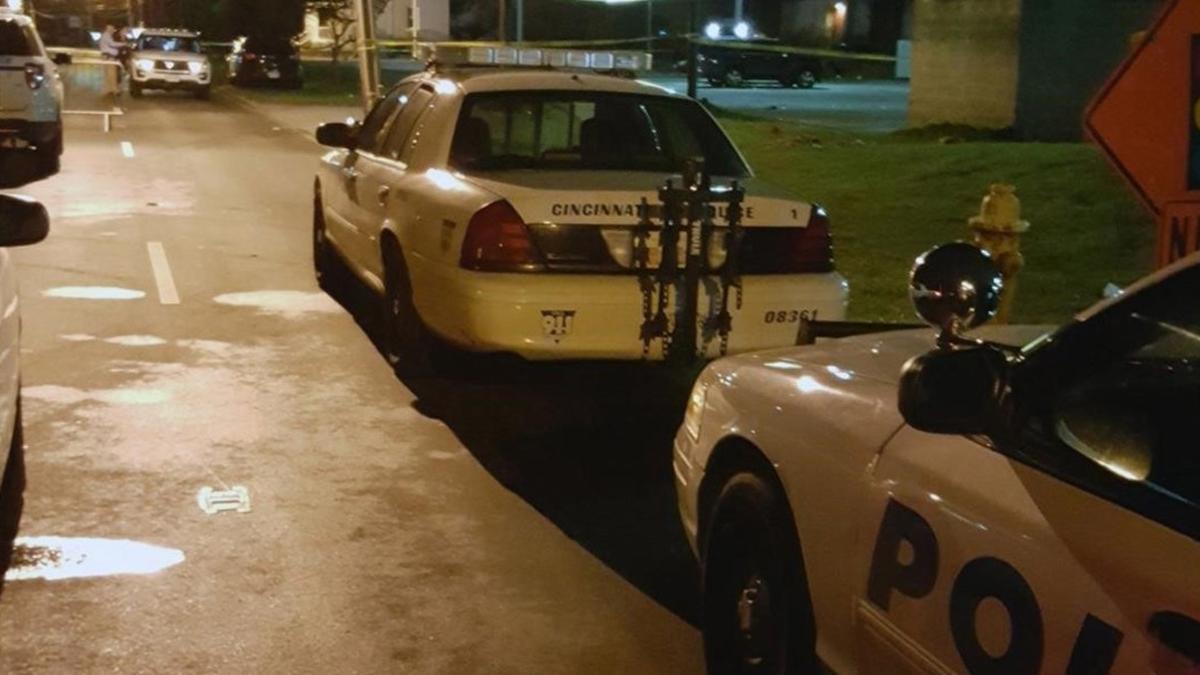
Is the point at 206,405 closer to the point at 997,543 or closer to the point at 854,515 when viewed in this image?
the point at 854,515

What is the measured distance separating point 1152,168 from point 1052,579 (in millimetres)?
3133

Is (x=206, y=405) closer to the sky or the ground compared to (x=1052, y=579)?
closer to the ground

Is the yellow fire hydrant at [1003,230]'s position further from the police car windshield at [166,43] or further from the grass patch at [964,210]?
the police car windshield at [166,43]

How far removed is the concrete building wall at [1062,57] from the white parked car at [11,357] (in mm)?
16473

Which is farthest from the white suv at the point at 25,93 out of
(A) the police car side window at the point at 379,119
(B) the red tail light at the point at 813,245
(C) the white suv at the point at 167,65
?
(C) the white suv at the point at 167,65

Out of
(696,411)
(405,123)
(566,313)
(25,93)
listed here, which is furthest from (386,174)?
(25,93)

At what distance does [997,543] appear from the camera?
3.03 meters

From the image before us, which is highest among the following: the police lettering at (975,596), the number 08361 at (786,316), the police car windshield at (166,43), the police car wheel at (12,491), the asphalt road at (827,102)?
the police lettering at (975,596)

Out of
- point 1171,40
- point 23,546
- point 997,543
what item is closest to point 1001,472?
point 997,543

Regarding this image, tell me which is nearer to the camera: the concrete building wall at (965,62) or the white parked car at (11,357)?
the white parked car at (11,357)

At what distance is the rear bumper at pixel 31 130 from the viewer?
18188 mm

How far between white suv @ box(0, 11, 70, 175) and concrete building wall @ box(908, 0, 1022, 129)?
1173cm

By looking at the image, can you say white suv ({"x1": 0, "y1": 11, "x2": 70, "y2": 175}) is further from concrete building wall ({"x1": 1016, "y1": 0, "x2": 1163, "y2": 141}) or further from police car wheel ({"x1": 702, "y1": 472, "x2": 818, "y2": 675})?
police car wheel ({"x1": 702, "y1": 472, "x2": 818, "y2": 675})

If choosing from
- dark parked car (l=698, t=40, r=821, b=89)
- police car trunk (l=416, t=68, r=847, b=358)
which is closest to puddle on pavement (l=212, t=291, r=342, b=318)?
police car trunk (l=416, t=68, r=847, b=358)
